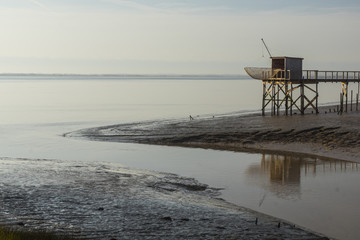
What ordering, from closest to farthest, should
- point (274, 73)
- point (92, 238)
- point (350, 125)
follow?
point (92, 238) → point (350, 125) → point (274, 73)

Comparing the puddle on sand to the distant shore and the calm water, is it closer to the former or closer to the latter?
the calm water

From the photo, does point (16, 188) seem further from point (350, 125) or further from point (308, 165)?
point (350, 125)

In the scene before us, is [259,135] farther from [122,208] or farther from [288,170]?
[122,208]

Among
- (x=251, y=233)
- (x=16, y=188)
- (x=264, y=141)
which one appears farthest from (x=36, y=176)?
(x=264, y=141)

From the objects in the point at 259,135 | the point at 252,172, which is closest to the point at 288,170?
the point at 252,172

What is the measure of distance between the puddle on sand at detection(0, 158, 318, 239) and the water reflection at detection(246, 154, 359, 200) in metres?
2.62

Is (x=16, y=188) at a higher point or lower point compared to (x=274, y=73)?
lower

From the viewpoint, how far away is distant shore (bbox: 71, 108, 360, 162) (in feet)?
91.9

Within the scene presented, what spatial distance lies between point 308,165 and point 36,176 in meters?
12.2

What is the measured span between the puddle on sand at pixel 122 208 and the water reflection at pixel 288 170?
262 centimetres

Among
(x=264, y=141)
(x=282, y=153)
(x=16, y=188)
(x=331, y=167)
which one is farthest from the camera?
(x=264, y=141)

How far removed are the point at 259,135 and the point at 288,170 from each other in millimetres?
9185

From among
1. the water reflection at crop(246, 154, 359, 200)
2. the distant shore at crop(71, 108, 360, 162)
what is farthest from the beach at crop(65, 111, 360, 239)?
the water reflection at crop(246, 154, 359, 200)

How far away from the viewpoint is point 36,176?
1961 centimetres
